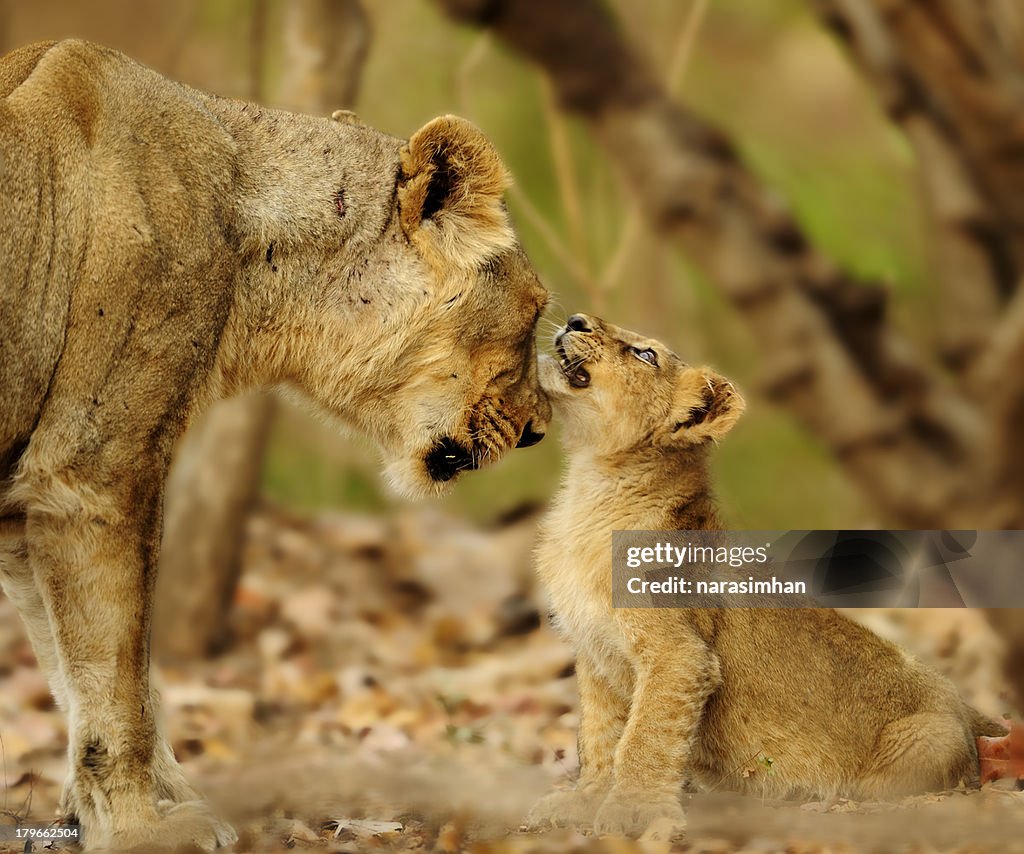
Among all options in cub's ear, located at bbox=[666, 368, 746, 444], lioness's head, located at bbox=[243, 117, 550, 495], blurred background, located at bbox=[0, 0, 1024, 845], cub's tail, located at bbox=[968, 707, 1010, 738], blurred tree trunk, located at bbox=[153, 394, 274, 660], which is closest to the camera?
lioness's head, located at bbox=[243, 117, 550, 495]

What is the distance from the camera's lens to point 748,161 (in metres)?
11.2

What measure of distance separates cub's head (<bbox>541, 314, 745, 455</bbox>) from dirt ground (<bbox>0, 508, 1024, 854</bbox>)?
126 cm

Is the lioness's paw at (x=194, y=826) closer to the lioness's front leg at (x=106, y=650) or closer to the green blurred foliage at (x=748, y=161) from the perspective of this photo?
the lioness's front leg at (x=106, y=650)

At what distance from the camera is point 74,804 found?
14.3 feet

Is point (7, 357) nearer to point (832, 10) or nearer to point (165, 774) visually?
point (165, 774)

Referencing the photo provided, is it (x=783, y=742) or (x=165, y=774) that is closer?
(x=165, y=774)

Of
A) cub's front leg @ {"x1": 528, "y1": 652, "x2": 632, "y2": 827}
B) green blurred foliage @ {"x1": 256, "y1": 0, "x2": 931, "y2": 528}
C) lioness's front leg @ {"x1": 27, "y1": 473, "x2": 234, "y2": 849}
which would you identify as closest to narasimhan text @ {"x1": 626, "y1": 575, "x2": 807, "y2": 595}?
cub's front leg @ {"x1": 528, "y1": 652, "x2": 632, "y2": 827}

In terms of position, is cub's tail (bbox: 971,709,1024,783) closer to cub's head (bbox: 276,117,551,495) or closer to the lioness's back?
cub's head (bbox: 276,117,551,495)

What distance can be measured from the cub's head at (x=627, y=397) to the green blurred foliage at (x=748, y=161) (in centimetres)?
554

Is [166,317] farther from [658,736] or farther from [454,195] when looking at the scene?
[658,736]

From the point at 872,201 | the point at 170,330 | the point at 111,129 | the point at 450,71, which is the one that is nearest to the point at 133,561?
the point at 170,330

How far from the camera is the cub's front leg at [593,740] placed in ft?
15.5

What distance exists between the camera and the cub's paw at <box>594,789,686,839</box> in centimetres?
441

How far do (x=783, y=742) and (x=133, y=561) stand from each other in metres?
2.22
